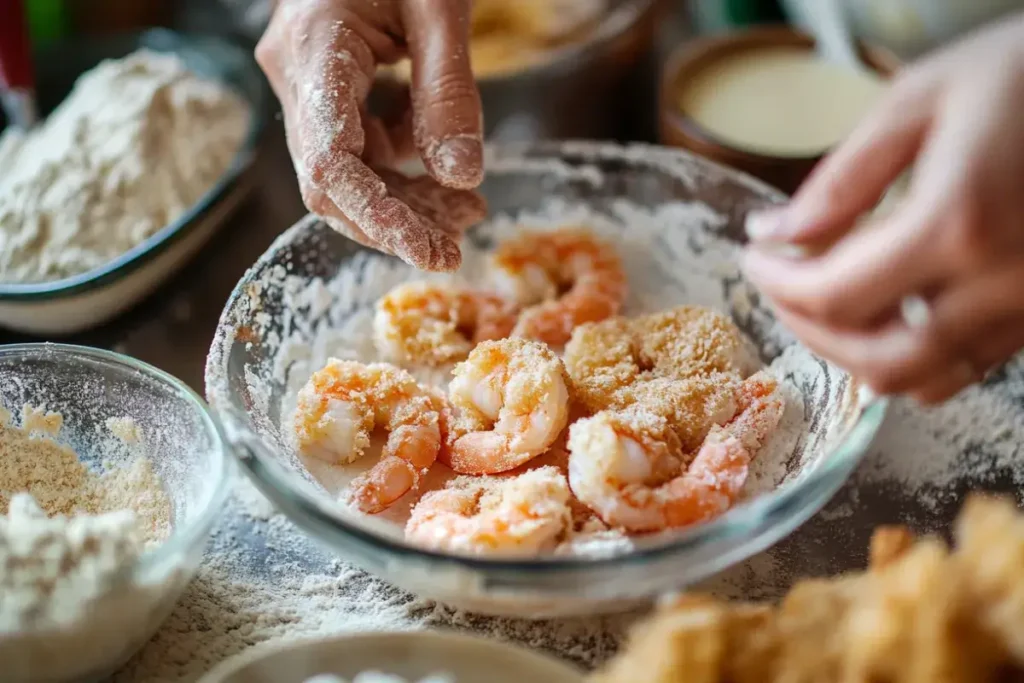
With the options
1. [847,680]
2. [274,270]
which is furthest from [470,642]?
[274,270]

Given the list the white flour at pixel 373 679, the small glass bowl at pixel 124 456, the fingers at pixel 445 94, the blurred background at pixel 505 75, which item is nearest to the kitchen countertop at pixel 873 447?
the blurred background at pixel 505 75

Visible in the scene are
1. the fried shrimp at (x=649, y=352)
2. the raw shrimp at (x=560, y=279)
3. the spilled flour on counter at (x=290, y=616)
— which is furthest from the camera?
the raw shrimp at (x=560, y=279)

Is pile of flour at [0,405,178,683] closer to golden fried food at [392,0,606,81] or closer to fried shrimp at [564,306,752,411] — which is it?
fried shrimp at [564,306,752,411]

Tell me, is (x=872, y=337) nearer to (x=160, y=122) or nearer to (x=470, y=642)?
(x=470, y=642)

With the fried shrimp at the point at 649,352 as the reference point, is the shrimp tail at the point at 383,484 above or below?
below

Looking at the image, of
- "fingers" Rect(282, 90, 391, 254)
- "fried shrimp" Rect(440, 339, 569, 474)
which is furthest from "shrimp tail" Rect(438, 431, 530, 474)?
"fingers" Rect(282, 90, 391, 254)

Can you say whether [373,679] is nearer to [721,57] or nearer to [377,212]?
[377,212]

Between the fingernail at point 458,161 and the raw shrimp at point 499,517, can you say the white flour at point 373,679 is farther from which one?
the fingernail at point 458,161

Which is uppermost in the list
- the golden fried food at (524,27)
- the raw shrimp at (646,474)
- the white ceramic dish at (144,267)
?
the raw shrimp at (646,474)
